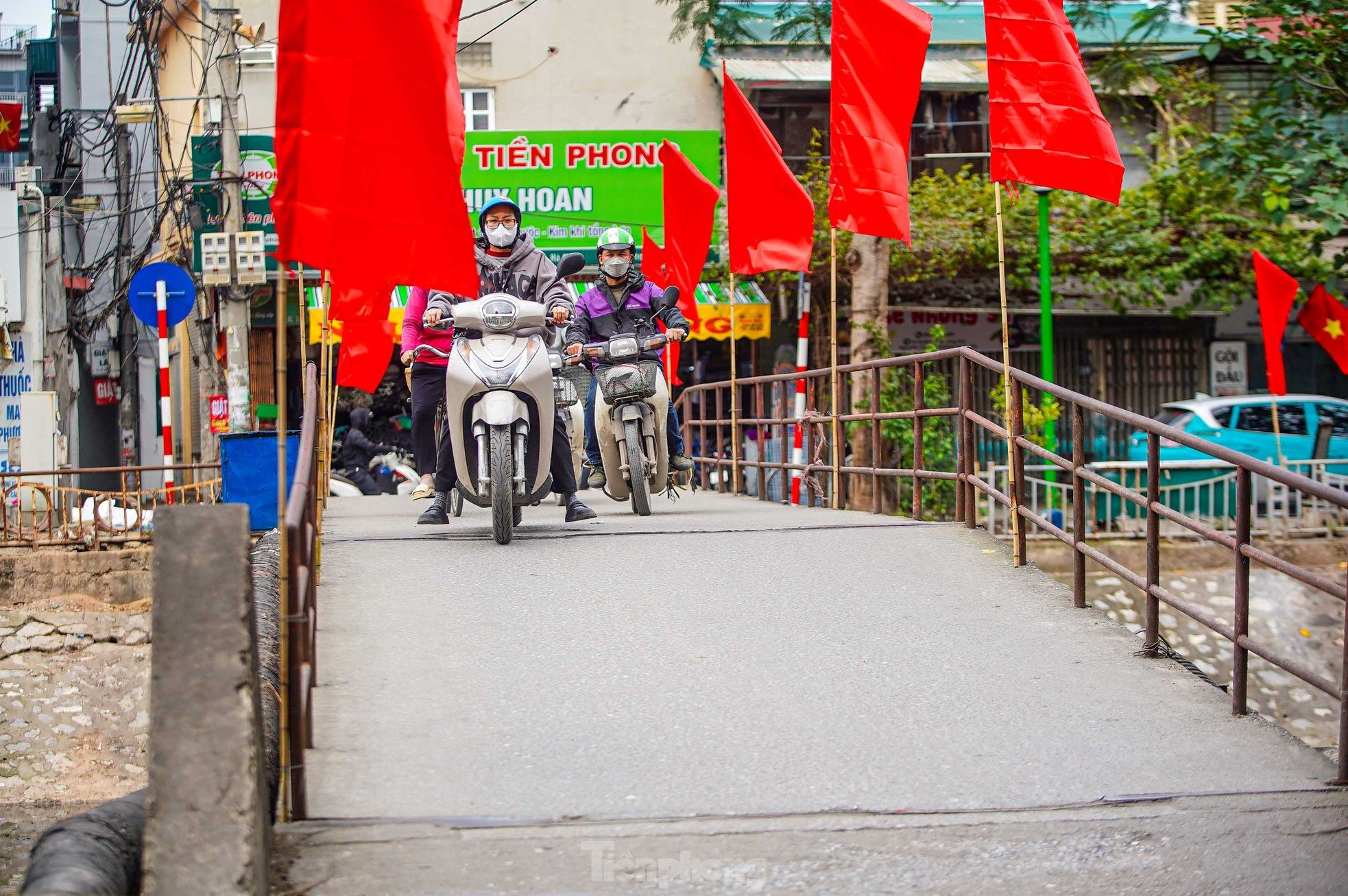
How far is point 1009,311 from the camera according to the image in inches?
924

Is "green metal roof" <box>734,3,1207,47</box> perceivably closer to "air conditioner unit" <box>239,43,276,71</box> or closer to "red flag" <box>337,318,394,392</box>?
"air conditioner unit" <box>239,43,276,71</box>

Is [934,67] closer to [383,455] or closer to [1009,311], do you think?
[1009,311]

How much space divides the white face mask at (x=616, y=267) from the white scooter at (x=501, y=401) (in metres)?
2.24

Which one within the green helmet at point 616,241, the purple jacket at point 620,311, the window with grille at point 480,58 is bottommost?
the purple jacket at point 620,311

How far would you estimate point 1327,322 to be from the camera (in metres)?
16.4

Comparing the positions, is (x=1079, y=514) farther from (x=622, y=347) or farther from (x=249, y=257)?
(x=249, y=257)

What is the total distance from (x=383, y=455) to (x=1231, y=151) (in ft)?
39.4

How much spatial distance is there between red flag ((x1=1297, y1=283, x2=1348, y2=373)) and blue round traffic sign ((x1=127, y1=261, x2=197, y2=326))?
1177cm

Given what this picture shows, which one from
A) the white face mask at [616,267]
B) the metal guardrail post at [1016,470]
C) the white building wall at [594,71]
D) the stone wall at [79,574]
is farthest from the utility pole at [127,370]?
the metal guardrail post at [1016,470]

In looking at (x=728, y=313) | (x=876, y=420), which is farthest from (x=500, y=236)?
(x=728, y=313)

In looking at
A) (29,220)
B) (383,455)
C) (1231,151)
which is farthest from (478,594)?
(29,220)

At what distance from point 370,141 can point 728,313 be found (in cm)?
1711

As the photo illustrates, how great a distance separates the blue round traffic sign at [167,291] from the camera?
15.4 meters

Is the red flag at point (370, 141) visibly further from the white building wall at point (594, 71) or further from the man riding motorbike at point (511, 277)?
the white building wall at point (594, 71)
